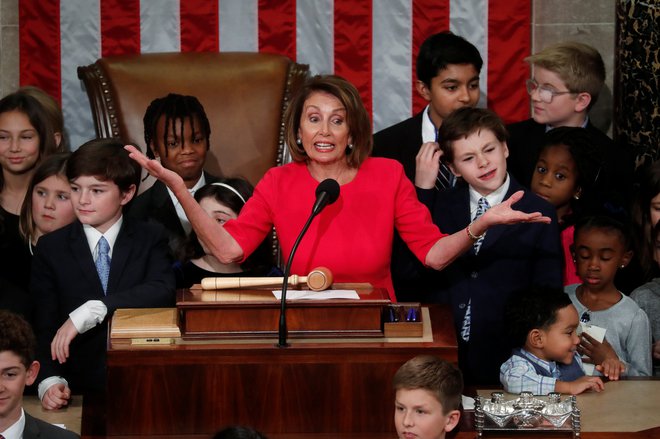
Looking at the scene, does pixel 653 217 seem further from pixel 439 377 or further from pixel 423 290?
pixel 439 377

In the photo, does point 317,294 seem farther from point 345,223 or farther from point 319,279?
point 345,223

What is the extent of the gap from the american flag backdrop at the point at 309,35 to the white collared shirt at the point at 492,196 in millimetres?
2139

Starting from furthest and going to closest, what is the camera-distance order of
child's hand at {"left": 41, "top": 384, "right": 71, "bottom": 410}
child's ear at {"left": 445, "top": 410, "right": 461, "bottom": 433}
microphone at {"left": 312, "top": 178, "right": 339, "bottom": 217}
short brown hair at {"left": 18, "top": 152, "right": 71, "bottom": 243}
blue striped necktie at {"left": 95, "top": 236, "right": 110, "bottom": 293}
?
short brown hair at {"left": 18, "top": 152, "right": 71, "bottom": 243} → blue striped necktie at {"left": 95, "top": 236, "right": 110, "bottom": 293} → child's hand at {"left": 41, "top": 384, "right": 71, "bottom": 410} → microphone at {"left": 312, "top": 178, "right": 339, "bottom": 217} → child's ear at {"left": 445, "top": 410, "right": 461, "bottom": 433}

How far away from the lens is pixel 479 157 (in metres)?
4.70

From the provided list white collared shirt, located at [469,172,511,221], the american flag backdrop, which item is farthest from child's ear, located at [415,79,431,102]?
white collared shirt, located at [469,172,511,221]

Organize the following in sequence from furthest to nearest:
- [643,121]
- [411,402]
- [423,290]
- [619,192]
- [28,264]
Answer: [643,121], [619,192], [28,264], [423,290], [411,402]

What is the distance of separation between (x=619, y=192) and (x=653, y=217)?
0.79ft

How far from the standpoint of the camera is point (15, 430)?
3801mm

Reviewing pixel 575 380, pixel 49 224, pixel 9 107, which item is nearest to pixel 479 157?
pixel 575 380

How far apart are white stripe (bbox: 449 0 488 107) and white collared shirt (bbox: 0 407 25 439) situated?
3778 mm

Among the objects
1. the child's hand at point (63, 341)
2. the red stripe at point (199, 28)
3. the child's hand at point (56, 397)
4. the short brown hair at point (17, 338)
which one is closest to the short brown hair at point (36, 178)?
the child's hand at point (63, 341)

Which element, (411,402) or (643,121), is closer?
(411,402)

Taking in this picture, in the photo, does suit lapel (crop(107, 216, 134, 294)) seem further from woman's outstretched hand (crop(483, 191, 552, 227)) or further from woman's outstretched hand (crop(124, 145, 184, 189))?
woman's outstretched hand (crop(483, 191, 552, 227))

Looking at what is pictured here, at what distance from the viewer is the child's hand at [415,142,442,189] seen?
16.3ft
